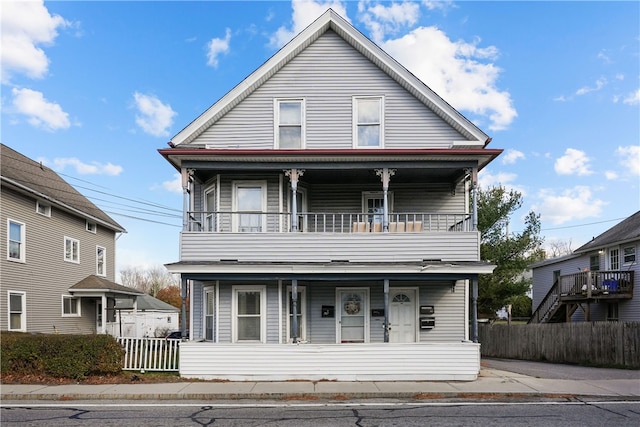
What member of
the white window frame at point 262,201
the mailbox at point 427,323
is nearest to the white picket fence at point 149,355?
the white window frame at point 262,201

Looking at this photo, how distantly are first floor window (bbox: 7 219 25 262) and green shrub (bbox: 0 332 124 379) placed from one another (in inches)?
297

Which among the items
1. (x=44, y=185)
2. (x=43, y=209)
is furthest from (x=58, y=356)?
(x=44, y=185)

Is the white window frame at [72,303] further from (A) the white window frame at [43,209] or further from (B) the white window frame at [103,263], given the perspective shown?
(A) the white window frame at [43,209]

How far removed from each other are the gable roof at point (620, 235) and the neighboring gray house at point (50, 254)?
2443 cm

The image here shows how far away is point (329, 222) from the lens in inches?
666

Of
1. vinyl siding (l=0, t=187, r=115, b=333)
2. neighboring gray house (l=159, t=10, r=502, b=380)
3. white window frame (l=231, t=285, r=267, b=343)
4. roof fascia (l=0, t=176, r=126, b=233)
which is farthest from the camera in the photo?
vinyl siding (l=0, t=187, r=115, b=333)

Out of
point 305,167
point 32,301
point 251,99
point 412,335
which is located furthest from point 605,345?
point 32,301

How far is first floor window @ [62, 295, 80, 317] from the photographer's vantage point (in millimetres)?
23656

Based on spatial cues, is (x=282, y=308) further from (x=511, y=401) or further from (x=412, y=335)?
(x=511, y=401)

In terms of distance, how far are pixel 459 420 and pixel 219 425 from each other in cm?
413

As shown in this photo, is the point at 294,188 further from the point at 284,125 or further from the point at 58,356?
the point at 58,356

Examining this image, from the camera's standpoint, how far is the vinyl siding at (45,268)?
19344 mm

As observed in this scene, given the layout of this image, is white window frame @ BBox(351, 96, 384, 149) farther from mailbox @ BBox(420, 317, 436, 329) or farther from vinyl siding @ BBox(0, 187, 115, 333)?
vinyl siding @ BBox(0, 187, 115, 333)

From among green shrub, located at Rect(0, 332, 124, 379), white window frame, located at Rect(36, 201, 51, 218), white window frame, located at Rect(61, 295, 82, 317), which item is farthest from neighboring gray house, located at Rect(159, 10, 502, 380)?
white window frame, located at Rect(61, 295, 82, 317)
